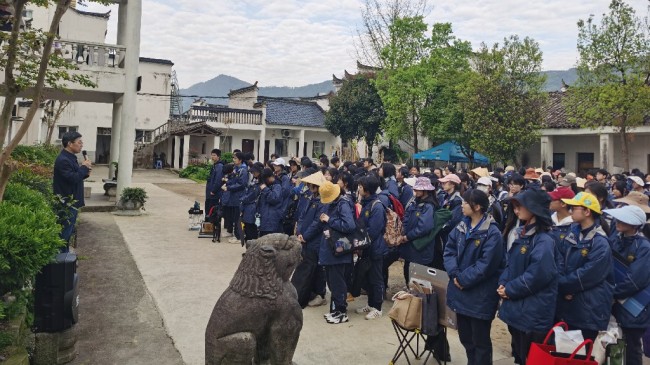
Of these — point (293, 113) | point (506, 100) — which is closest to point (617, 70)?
point (506, 100)

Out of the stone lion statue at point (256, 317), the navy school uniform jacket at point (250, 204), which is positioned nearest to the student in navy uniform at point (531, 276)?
the stone lion statue at point (256, 317)

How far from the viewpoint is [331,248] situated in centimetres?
561

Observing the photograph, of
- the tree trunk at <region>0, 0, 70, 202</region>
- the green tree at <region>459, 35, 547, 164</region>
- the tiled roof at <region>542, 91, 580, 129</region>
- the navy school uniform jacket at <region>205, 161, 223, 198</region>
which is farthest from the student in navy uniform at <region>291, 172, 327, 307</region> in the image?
the tiled roof at <region>542, 91, 580, 129</region>

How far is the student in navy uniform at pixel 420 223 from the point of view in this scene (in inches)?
231

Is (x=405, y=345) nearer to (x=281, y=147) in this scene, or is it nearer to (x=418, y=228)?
(x=418, y=228)

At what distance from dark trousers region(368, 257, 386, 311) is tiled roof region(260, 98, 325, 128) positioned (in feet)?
88.6

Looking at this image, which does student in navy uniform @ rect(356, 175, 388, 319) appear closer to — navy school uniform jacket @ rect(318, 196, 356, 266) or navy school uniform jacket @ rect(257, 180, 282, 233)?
navy school uniform jacket @ rect(318, 196, 356, 266)

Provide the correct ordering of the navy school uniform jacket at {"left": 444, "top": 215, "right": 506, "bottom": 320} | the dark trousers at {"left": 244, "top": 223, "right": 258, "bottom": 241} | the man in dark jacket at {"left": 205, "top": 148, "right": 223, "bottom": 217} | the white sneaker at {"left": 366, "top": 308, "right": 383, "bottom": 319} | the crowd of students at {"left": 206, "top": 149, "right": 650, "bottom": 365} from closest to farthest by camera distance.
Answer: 1. the crowd of students at {"left": 206, "top": 149, "right": 650, "bottom": 365}
2. the navy school uniform jacket at {"left": 444, "top": 215, "right": 506, "bottom": 320}
3. the white sneaker at {"left": 366, "top": 308, "right": 383, "bottom": 319}
4. the dark trousers at {"left": 244, "top": 223, "right": 258, "bottom": 241}
5. the man in dark jacket at {"left": 205, "top": 148, "right": 223, "bottom": 217}

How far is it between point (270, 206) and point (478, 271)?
167 inches

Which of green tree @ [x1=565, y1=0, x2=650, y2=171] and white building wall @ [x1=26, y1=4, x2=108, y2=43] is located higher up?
white building wall @ [x1=26, y1=4, x2=108, y2=43]

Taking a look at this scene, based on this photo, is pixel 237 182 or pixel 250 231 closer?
pixel 250 231

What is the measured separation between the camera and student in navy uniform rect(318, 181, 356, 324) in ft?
18.3

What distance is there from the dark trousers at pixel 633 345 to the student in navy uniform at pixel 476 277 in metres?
1.24

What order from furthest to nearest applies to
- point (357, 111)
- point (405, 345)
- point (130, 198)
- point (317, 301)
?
point (357, 111)
point (130, 198)
point (317, 301)
point (405, 345)
